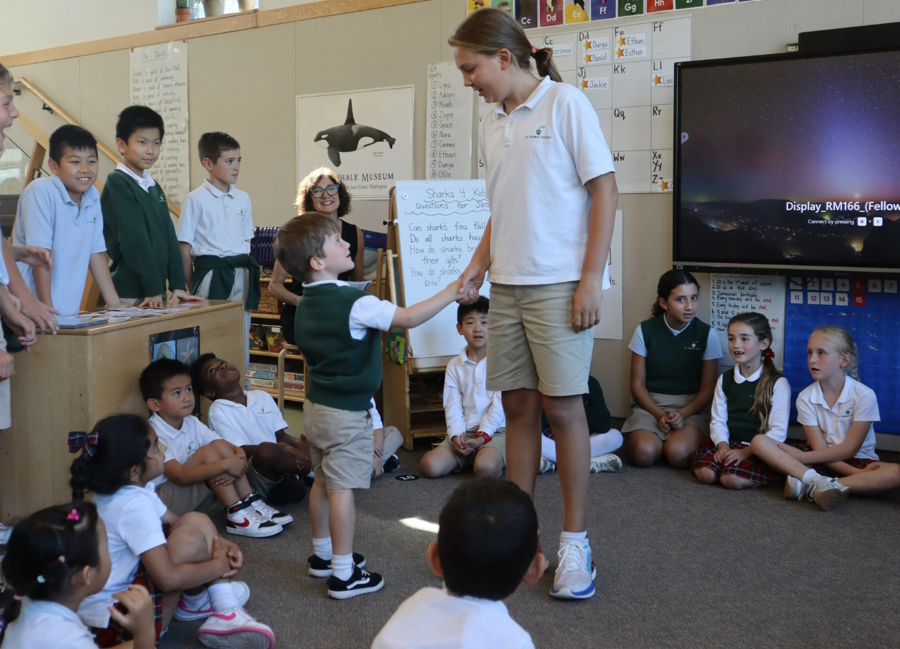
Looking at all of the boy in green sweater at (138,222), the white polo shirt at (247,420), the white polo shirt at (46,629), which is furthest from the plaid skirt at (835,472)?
the white polo shirt at (46,629)

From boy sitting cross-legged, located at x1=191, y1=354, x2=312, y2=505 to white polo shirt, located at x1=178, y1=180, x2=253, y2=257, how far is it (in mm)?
693

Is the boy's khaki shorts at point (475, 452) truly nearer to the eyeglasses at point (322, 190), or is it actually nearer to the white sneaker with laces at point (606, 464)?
the white sneaker with laces at point (606, 464)

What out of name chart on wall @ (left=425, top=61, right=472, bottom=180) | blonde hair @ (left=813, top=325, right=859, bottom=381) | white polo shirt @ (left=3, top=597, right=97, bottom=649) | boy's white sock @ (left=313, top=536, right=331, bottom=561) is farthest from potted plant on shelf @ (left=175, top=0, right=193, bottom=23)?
white polo shirt @ (left=3, top=597, right=97, bottom=649)

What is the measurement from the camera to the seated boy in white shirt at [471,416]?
3.07 metres

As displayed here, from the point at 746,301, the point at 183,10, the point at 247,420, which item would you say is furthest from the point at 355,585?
the point at 183,10

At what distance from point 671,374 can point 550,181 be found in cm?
172

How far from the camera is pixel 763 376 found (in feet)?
10.1

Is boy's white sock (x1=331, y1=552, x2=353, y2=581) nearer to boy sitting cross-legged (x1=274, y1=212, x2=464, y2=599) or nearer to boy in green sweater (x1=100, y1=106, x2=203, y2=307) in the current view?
boy sitting cross-legged (x1=274, y1=212, x2=464, y2=599)

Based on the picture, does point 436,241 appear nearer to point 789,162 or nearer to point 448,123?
point 448,123

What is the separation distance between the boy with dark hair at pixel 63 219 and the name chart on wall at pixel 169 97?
2484 millimetres

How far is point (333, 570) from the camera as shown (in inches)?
79.1

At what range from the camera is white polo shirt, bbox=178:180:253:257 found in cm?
324

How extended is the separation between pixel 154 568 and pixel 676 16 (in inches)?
120

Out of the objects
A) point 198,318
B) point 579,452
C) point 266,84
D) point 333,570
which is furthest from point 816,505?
point 266,84
